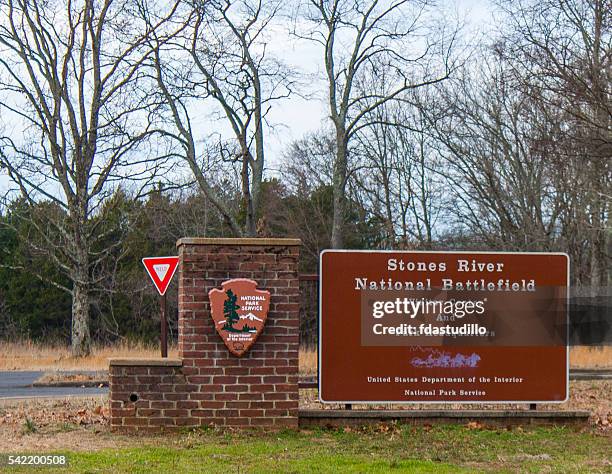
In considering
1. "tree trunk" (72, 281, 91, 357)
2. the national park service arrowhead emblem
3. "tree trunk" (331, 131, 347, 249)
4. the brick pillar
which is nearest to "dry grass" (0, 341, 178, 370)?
"tree trunk" (72, 281, 91, 357)

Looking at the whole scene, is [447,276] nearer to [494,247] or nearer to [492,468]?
[492,468]

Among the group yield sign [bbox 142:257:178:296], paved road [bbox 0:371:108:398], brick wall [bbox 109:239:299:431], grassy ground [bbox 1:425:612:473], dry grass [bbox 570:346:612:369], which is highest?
yield sign [bbox 142:257:178:296]

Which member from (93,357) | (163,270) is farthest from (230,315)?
(93,357)

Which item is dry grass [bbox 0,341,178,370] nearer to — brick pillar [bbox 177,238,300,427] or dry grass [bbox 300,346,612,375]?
dry grass [bbox 300,346,612,375]

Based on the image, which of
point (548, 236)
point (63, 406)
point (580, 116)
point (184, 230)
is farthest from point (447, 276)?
point (184, 230)

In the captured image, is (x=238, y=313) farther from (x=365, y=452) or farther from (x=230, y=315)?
(x=365, y=452)

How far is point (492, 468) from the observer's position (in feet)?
29.7

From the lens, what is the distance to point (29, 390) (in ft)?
63.2

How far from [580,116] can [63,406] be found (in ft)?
28.8

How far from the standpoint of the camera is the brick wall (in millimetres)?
11164

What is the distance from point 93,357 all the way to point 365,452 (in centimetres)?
1940

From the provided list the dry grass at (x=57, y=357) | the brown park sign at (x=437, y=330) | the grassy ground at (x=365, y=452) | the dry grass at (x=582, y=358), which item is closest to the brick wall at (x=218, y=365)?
the grassy ground at (x=365, y=452)

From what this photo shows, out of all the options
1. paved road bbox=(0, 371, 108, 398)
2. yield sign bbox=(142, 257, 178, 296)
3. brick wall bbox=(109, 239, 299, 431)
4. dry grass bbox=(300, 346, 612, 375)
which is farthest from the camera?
dry grass bbox=(300, 346, 612, 375)

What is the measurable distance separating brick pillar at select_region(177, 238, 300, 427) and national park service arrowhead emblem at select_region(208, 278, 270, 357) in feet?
0.31
